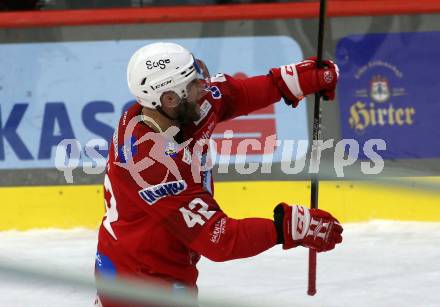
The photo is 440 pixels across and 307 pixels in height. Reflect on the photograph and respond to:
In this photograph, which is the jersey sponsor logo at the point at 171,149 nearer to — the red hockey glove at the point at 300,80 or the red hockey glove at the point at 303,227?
the red hockey glove at the point at 303,227

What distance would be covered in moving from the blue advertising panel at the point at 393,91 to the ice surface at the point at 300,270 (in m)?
0.60

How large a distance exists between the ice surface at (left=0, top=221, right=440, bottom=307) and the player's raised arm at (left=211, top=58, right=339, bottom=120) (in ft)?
3.72

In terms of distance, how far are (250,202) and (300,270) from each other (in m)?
0.94

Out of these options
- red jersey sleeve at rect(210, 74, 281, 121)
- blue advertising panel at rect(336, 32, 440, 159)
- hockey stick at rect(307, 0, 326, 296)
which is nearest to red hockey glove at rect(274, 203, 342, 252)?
red jersey sleeve at rect(210, 74, 281, 121)

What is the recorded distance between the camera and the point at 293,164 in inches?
244

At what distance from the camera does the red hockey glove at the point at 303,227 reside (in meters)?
3.12

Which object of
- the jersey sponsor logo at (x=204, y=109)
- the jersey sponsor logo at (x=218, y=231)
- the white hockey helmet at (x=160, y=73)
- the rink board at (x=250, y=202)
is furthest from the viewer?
the rink board at (x=250, y=202)

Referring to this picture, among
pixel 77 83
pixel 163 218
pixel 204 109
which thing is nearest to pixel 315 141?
pixel 204 109

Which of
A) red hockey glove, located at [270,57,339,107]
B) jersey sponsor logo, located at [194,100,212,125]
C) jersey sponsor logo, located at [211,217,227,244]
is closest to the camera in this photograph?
jersey sponsor logo, located at [211,217,227,244]

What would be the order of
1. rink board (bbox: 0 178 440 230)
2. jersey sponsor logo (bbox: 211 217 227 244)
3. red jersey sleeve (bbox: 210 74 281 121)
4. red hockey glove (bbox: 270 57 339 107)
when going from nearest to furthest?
jersey sponsor logo (bbox: 211 217 227 244)
red jersey sleeve (bbox: 210 74 281 121)
red hockey glove (bbox: 270 57 339 107)
rink board (bbox: 0 178 440 230)

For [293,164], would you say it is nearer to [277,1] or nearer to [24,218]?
[277,1]

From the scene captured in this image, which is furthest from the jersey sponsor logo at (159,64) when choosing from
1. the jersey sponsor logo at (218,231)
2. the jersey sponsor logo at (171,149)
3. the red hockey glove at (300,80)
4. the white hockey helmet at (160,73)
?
the red hockey glove at (300,80)

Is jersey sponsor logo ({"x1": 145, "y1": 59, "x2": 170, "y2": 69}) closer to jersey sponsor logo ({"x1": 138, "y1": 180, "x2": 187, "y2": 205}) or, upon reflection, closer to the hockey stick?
jersey sponsor logo ({"x1": 138, "y1": 180, "x2": 187, "y2": 205})

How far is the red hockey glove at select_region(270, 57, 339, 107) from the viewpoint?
3.89 m
